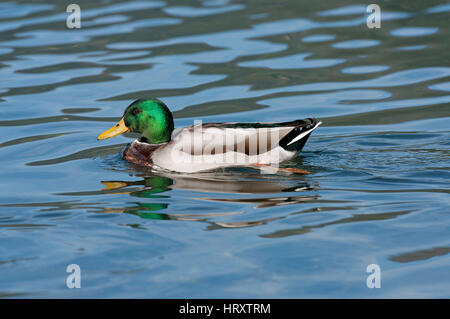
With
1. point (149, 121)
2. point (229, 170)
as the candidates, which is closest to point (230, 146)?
point (229, 170)

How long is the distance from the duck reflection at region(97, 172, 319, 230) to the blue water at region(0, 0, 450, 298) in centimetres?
3

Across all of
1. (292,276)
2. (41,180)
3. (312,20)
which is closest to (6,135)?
Result: (41,180)

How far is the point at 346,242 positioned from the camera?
20.0ft

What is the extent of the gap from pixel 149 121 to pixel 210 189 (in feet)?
4.94

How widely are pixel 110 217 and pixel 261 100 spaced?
477cm

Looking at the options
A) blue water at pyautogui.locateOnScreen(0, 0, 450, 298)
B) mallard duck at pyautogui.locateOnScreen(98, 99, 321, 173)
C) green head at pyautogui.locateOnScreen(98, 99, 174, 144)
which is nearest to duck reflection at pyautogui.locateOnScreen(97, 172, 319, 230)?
blue water at pyautogui.locateOnScreen(0, 0, 450, 298)

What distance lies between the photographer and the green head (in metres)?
8.82

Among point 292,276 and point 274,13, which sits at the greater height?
point 274,13

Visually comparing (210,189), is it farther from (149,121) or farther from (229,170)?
(149,121)

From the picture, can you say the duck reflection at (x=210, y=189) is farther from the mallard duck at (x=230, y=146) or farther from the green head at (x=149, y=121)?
the green head at (x=149, y=121)

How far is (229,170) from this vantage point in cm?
837

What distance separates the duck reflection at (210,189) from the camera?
6.89m

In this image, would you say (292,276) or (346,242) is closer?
(292,276)

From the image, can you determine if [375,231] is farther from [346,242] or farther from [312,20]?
[312,20]
